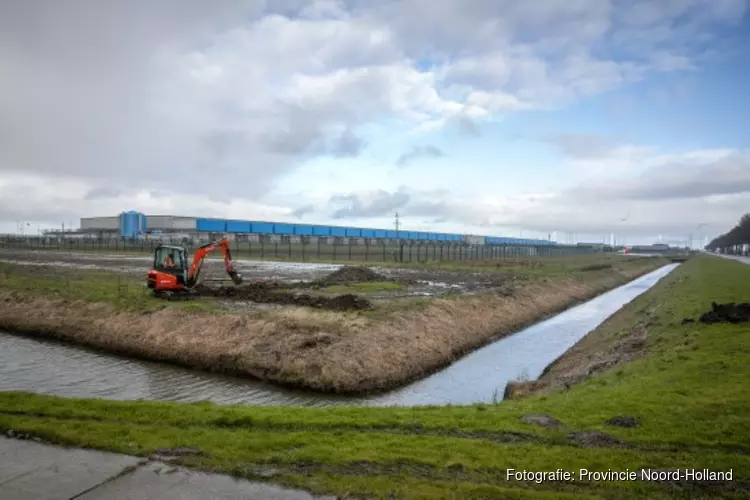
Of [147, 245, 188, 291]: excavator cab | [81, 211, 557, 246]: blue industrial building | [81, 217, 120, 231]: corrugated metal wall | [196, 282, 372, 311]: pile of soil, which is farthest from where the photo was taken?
[81, 217, 120, 231]: corrugated metal wall

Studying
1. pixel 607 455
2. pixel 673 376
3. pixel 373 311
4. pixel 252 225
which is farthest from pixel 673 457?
pixel 252 225

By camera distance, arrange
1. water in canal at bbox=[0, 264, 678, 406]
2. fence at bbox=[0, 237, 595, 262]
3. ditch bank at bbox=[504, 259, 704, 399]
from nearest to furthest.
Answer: water in canal at bbox=[0, 264, 678, 406] → ditch bank at bbox=[504, 259, 704, 399] → fence at bbox=[0, 237, 595, 262]

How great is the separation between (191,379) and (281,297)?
10.5 metres

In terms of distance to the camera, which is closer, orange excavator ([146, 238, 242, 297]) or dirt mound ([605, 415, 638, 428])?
dirt mound ([605, 415, 638, 428])

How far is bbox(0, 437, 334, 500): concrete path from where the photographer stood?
6.83m

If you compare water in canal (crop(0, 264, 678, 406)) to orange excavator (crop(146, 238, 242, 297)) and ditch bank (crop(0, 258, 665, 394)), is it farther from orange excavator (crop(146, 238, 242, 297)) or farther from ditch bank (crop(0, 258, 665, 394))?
orange excavator (crop(146, 238, 242, 297))

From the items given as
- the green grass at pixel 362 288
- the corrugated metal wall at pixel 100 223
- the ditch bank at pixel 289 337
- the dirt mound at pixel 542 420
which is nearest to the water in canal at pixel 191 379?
the ditch bank at pixel 289 337

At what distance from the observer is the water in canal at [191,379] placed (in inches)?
584

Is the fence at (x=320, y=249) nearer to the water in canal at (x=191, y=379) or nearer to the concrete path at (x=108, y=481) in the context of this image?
the water in canal at (x=191, y=379)

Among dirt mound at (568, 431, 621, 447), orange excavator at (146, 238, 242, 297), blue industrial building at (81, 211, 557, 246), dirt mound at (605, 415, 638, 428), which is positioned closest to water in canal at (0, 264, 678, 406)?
orange excavator at (146, 238, 242, 297)

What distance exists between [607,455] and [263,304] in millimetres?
19992

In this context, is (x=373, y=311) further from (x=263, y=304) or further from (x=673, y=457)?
(x=673, y=457)

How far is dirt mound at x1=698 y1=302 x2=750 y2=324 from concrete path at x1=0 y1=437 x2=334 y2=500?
18.2 metres

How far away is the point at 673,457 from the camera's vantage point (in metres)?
7.61
